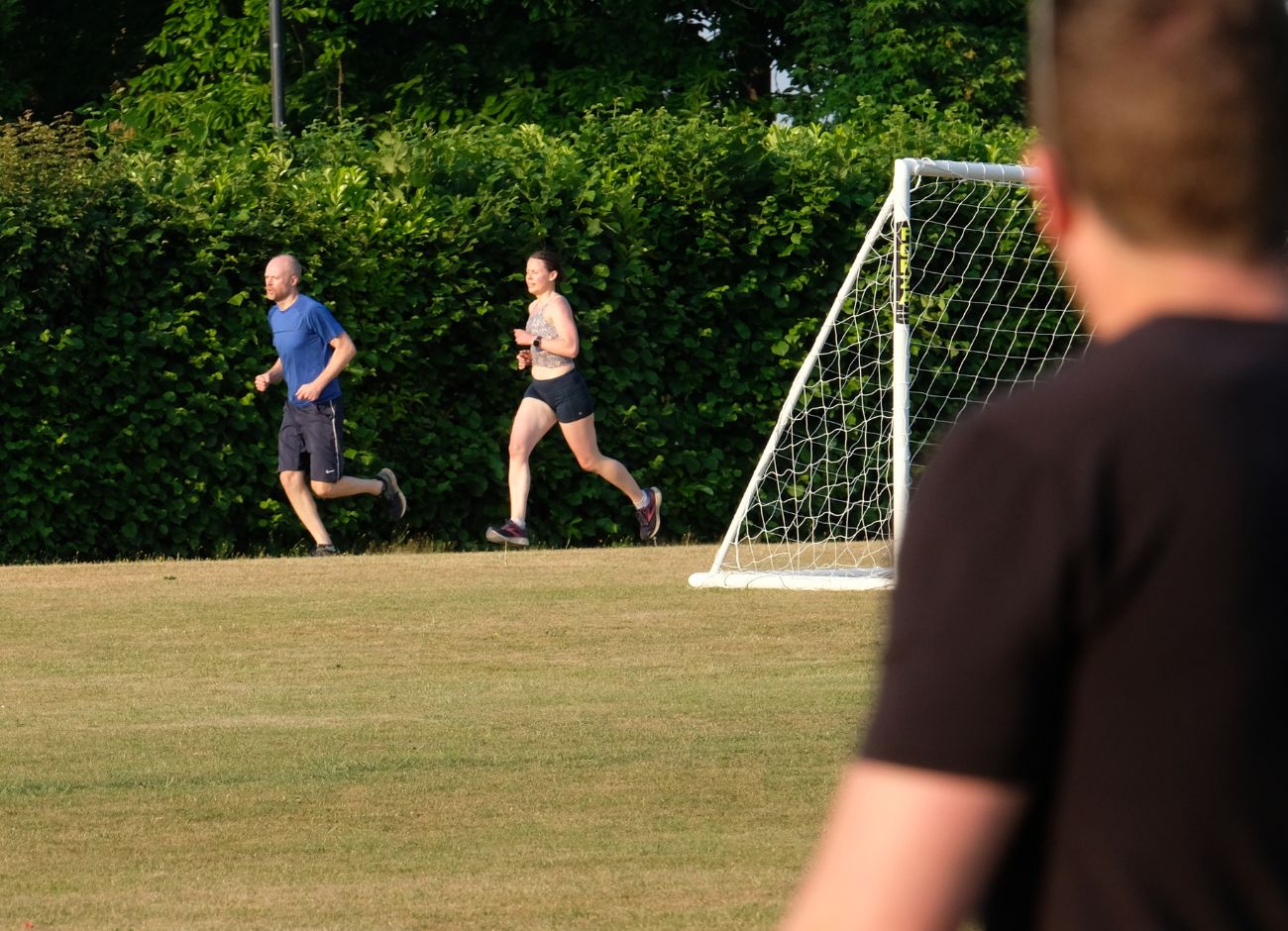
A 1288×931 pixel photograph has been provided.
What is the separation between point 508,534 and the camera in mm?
15000

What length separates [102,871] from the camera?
18.6 ft

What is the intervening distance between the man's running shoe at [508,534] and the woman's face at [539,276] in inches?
65.6

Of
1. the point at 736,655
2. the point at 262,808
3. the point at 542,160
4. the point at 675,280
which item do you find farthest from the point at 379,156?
the point at 262,808

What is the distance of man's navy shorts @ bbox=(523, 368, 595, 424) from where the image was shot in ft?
48.4

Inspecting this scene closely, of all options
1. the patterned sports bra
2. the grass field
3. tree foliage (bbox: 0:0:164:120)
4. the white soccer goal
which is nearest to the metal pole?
tree foliage (bbox: 0:0:164:120)

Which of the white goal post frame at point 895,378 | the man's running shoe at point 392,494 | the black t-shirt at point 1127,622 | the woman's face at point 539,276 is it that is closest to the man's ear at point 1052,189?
the black t-shirt at point 1127,622

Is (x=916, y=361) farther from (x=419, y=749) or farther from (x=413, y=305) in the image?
(x=419, y=749)

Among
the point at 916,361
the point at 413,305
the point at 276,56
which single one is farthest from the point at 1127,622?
the point at 276,56

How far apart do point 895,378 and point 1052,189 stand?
10.5 meters

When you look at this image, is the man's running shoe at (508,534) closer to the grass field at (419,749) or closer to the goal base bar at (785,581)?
the grass field at (419,749)


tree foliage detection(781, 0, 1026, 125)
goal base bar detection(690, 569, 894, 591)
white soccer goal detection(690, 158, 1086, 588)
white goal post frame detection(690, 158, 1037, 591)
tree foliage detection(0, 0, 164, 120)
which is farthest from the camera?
tree foliage detection(0, 0, 164, 120)

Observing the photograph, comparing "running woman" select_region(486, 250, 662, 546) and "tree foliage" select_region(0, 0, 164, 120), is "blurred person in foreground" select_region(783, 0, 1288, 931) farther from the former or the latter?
"tree foliage" select_region(0, 0, 164, 120)

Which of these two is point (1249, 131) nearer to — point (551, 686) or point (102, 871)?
point (102, 871)

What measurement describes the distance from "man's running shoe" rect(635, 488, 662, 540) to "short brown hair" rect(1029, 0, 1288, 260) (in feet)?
46.2
